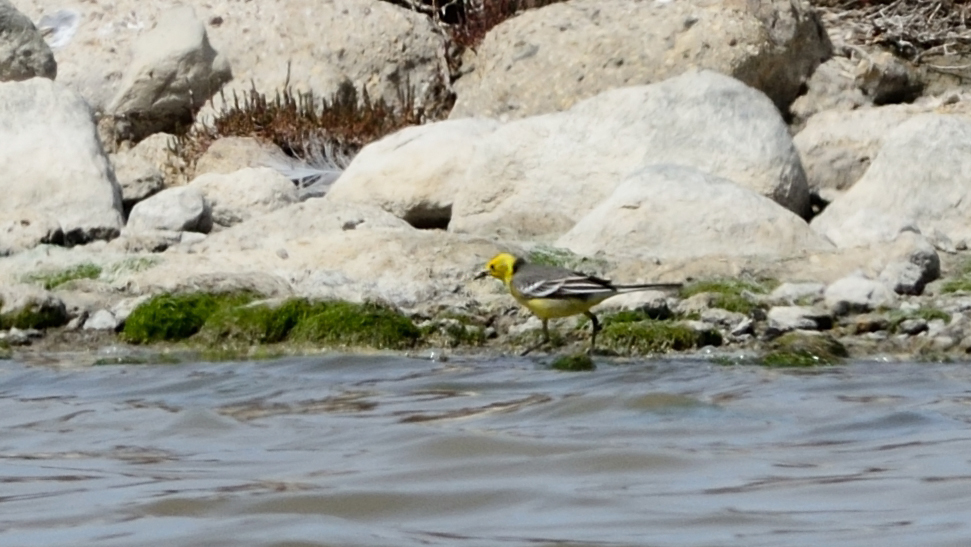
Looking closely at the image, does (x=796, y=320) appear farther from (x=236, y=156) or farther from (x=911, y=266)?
(x=236, y=156)

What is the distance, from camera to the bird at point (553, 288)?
10.1 m


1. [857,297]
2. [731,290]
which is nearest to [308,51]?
[731,290]

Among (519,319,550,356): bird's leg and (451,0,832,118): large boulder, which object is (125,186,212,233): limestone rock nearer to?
(519,319,550,356): bird's leg

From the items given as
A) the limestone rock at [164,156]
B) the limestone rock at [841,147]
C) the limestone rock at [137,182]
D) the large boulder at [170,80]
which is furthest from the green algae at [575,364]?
the large boulder at [170,80]

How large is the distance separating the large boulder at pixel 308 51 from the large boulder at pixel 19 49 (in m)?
0.65

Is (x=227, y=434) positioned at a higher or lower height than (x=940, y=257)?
higher

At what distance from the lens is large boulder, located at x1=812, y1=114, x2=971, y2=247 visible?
41.6 ft

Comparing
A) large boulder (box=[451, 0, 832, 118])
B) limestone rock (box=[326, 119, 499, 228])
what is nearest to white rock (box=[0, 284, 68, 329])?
limestone rock (box=[326, 119, 499, 228])

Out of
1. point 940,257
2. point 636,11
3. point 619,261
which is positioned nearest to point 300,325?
point 619,261

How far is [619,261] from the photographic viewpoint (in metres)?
11.8

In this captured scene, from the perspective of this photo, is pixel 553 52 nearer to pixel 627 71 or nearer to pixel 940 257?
pixel 627 71

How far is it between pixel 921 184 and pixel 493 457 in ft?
23.4

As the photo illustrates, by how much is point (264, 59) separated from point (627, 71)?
162 inches

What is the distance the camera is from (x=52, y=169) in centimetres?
1407
